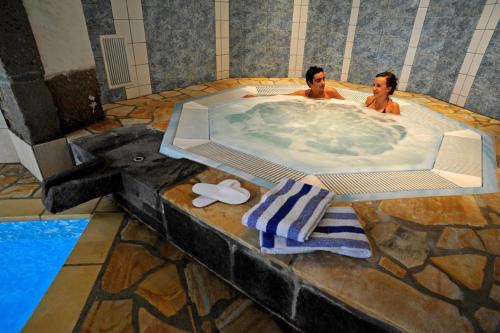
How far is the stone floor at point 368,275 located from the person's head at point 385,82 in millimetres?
2220

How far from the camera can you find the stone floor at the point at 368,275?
1.28 meters

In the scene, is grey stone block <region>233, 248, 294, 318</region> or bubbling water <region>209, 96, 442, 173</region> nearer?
grey stone block <region>233, 248, 294, 318</region>

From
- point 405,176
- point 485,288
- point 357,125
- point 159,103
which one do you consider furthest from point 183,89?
point 485,288

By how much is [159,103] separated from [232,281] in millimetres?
3179

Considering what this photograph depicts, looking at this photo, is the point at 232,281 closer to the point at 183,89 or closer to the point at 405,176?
the point at 405,176

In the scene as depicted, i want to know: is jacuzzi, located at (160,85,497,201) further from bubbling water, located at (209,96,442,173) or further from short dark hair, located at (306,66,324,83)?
short dark hair, located at (306,66,324,83)

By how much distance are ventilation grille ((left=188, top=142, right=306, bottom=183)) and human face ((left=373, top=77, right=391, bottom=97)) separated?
2.36 meters

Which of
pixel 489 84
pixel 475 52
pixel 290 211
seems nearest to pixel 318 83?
pixel 475 52

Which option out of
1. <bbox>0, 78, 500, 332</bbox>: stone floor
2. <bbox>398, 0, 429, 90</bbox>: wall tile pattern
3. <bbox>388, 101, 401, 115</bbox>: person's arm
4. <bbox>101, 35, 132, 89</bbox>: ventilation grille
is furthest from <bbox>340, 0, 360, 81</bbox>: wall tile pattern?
<bbox>0, 78, 500, 332</bbox>: stone floor

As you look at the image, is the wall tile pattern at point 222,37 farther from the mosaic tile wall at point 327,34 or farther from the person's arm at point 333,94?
the person's arm at point 333,94

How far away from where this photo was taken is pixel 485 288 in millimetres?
1369

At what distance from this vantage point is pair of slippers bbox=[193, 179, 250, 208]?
188 centimetres

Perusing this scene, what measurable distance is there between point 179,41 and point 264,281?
4.54 meters

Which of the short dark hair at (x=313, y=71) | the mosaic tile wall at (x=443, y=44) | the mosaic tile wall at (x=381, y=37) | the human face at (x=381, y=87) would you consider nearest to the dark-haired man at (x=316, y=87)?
the short dark hair at (x=313, y=71)
